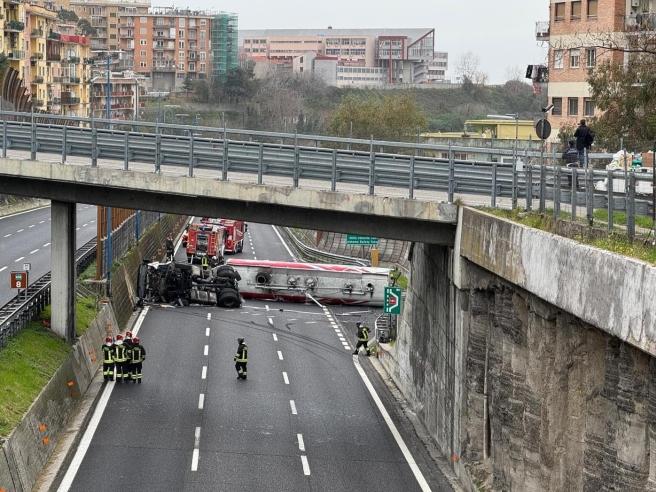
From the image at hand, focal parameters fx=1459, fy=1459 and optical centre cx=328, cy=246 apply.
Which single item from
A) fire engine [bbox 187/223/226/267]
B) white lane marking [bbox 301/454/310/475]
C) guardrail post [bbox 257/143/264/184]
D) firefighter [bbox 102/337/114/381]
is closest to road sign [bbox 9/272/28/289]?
firefighter [bbox 102/337/114/381]

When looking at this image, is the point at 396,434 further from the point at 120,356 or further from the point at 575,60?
the point at 575,60

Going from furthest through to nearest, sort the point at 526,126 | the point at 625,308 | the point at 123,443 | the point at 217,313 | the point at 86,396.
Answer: the point at 526,126
the point at 217,313
the point at 86,396
the point at 123,443
the point at 625,308

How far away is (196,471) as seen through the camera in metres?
30.4

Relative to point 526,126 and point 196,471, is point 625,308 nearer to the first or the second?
point 196,471

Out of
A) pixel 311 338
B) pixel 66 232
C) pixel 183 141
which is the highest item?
pixel 183 141

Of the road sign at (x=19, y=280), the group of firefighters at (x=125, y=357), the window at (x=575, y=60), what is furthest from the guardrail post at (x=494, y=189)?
the window at (x=575, y=60)

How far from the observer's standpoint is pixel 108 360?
4062cm

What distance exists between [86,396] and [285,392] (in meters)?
5.57

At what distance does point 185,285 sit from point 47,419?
26415 millimetres

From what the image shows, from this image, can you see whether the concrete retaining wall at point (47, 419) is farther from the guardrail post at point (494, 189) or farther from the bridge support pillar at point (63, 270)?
the guardrail post at point (494, 189)

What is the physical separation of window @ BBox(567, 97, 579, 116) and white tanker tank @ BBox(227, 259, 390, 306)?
14.3 meters

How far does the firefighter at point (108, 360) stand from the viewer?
40438mm

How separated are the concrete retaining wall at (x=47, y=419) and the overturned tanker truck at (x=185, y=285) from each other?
1281cm

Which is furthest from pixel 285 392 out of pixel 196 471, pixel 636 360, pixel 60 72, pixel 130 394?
pixel 60 72
